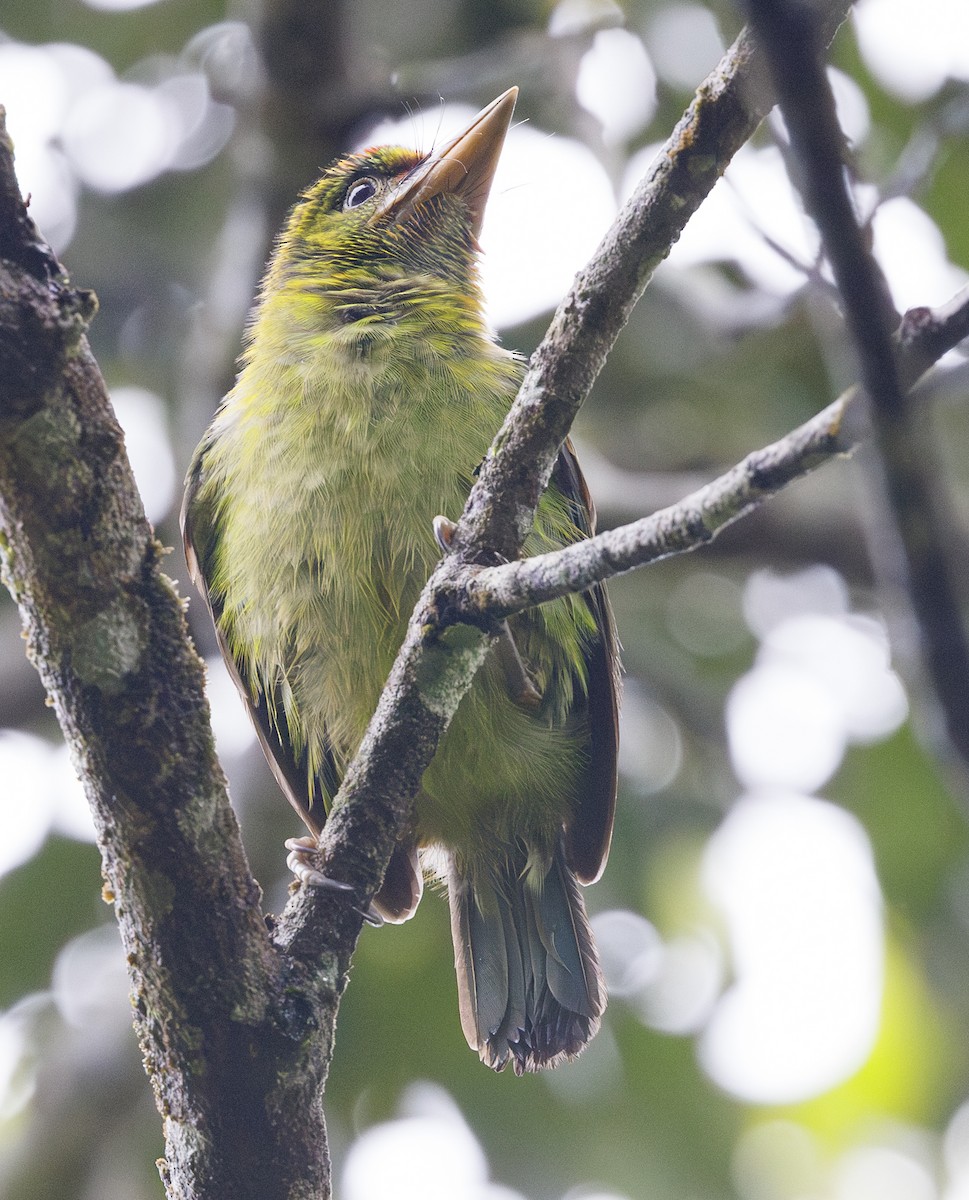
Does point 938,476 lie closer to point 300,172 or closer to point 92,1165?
point 92,1165

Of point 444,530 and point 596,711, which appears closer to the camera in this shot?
point 444,530

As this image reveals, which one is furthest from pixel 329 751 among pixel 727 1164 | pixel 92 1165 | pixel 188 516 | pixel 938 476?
pixel 938 476

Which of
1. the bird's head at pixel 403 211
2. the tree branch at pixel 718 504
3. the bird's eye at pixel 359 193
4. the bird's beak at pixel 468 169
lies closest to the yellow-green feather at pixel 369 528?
the bird's head at pixel 403 211

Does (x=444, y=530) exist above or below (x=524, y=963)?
above

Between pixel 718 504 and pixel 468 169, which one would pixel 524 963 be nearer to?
pixel 718 504

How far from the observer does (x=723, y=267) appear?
→ 5.77 metres

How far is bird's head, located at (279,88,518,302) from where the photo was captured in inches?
162

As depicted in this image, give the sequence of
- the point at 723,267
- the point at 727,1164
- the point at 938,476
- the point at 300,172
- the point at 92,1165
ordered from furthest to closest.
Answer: the point at 723,267
the point at 300,172
the point at 727,1164
the point at 92,1165
the point at 938,476

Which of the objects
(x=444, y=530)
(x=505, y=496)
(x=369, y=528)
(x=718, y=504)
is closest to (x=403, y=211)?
(x=369, y=528)

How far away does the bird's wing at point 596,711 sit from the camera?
3619 millimetres

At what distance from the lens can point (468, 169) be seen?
439cm

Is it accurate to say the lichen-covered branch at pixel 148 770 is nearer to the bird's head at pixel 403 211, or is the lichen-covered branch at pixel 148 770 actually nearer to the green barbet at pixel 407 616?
the green barbet at pixel 407 616

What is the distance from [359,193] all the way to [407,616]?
1.75m

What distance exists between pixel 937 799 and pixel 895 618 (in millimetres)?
4327
